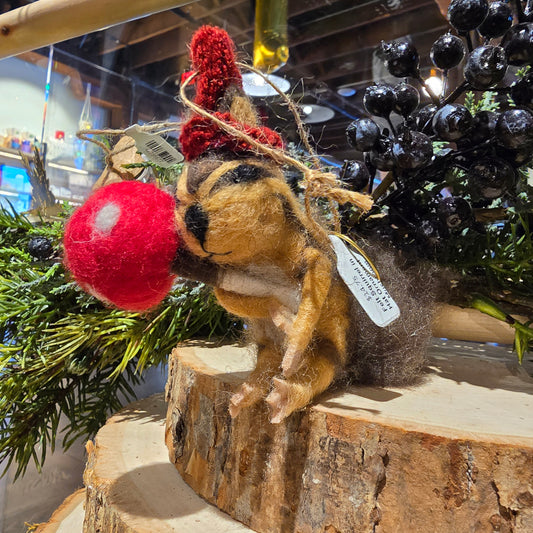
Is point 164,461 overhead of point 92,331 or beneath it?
beneath

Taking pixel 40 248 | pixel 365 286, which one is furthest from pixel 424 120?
pixel 40 248

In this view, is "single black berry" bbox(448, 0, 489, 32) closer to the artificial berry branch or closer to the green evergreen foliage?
the artificial berry branch

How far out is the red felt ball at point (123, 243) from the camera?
13.4 inches

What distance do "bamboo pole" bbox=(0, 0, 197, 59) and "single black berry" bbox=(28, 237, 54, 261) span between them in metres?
0.28

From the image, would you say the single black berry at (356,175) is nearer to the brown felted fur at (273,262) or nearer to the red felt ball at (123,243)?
the brown felted fur at (273,262)

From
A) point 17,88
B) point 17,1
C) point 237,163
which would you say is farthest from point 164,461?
point 17,88

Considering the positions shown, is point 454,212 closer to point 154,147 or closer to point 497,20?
point 497,20

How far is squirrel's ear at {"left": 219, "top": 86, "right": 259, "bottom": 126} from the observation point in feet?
1.36

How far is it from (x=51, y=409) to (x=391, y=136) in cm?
63

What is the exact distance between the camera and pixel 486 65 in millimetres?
419

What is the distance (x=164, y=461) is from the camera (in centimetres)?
52

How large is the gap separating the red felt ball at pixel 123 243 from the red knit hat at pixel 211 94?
0.07 meters

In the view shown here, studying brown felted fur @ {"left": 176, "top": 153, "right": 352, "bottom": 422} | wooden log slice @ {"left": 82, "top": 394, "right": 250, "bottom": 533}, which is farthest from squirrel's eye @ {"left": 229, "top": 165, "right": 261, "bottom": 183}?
wooden log slice @ {"left": 82, "top": 394, "right": 250, "bottom": 533}

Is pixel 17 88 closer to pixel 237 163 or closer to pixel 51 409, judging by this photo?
pixel 51 409
